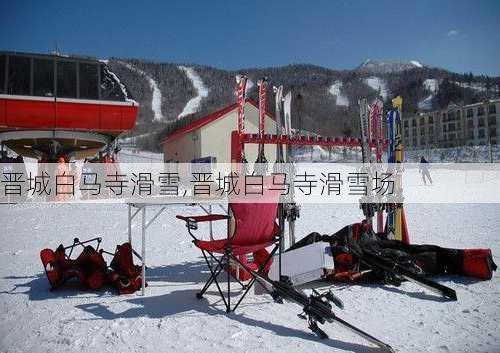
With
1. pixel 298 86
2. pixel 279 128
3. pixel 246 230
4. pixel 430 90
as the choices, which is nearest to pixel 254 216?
pixel 246 230

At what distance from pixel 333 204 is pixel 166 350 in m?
9.78

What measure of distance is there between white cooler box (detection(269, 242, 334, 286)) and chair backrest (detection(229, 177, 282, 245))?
36 cm

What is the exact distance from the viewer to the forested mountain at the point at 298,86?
119062 mm

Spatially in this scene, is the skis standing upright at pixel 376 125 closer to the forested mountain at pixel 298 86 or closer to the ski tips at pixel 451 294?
the ski tips at pixel 451 294

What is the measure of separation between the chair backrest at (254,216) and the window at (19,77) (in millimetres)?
13920

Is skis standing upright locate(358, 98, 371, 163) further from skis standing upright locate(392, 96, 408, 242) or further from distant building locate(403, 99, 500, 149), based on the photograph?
distant building locate(403, 99, 500, 149)

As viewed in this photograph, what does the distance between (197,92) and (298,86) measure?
58078 mm

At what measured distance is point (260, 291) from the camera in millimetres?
4301

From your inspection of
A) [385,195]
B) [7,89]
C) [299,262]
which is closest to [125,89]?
[7,89]

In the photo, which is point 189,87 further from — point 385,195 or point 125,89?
point 385,195

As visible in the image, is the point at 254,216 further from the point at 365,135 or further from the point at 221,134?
the point at 221,134

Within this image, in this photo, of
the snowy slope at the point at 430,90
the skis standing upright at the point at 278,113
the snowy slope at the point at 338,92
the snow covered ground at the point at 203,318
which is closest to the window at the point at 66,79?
the snow covered ground at the point at 203,318

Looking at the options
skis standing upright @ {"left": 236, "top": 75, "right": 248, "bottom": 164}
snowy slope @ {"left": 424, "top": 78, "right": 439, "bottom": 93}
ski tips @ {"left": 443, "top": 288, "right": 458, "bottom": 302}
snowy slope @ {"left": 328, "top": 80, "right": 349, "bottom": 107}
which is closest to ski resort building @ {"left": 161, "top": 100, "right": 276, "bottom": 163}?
skis standing upright @ {"left": 236, "top": 75, "right": 248, "bottom": 164}

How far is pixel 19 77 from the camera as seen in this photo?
586 inches
